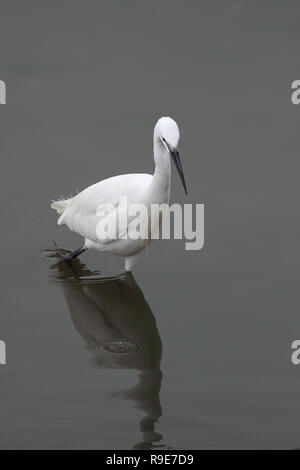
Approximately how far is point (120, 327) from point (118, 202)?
2.60ft

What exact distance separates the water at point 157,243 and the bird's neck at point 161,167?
0.55 metres

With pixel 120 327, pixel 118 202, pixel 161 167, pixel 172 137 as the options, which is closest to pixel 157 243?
pixel 118 202

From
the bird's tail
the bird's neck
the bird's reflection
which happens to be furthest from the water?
the bird's neck

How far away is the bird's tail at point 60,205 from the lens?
579 centimetres

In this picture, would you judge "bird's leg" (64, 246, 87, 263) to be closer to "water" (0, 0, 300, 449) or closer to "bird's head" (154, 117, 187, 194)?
"water" (0, 0, 300, 449)

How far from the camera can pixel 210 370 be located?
4430 mm

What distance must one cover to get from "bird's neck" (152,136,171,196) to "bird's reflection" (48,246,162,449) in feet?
1.96

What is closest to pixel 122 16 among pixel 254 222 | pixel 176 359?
pixel 254 222

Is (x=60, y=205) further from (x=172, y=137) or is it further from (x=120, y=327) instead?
(x=172, y=137)

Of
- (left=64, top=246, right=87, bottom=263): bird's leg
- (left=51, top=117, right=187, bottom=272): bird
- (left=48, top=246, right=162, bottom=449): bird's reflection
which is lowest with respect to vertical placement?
(left=48, top=246, right=162, bottom=449): bird's reflection

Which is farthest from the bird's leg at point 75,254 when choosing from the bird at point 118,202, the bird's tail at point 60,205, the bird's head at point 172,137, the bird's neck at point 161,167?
the bird's head at point 172,137

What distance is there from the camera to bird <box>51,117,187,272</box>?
5.01 meters

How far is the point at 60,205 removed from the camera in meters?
5.84
